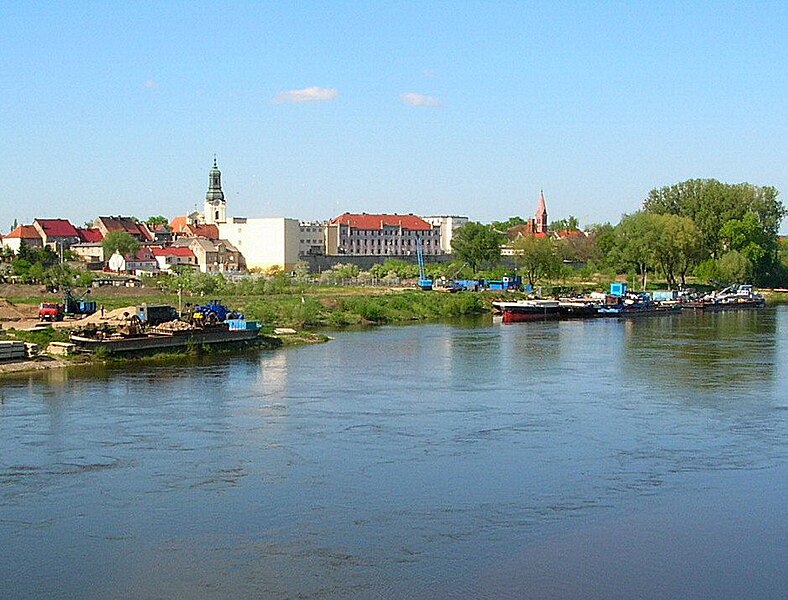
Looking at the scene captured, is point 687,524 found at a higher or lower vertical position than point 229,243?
lower

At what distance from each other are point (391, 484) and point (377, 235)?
61.6m

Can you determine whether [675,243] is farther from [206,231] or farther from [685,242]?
[206,231]

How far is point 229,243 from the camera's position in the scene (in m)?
66.8

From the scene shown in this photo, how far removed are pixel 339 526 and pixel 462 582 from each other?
2.00 metres

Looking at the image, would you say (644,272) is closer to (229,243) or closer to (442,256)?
(442,256)

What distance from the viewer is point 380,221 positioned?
75.1m

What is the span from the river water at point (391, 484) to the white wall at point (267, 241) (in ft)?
134

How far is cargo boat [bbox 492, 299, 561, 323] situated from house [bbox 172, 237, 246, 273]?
22.7 metres

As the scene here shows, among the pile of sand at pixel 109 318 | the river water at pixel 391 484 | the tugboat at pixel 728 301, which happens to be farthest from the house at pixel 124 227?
the river water at pixel 391 484

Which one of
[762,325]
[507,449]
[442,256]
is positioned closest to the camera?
[507,449]

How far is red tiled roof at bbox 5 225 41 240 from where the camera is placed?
62.6 m

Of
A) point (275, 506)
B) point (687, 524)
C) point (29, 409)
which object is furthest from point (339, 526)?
point (29, 409)

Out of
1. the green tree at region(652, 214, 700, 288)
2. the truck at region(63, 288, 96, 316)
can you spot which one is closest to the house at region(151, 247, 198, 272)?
the green tree at region(652, 214, 700, 288)

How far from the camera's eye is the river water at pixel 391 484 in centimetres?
1009
